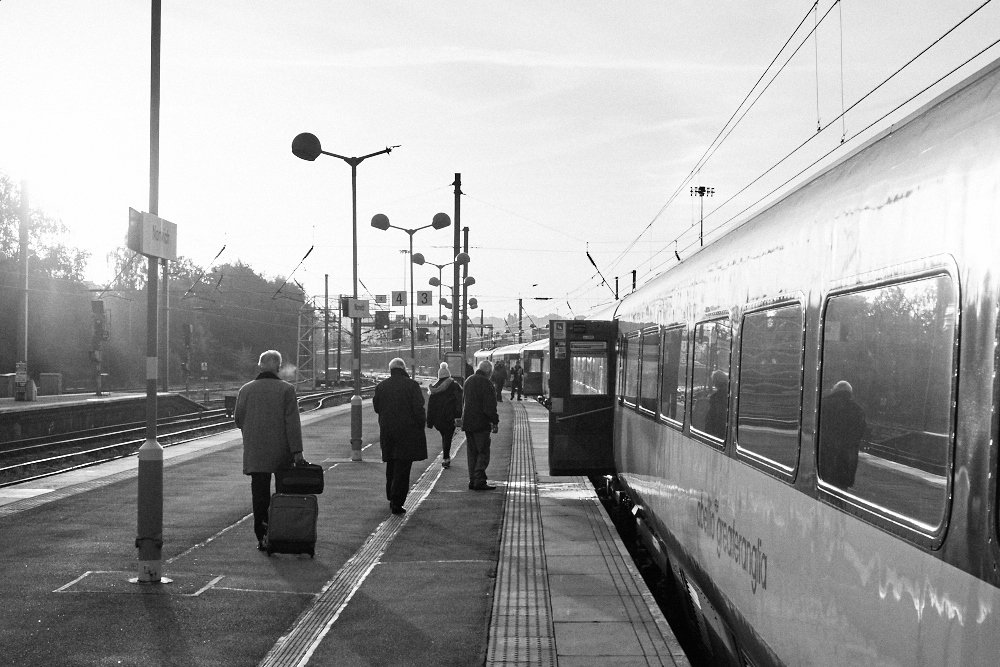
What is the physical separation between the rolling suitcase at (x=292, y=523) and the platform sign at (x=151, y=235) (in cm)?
225

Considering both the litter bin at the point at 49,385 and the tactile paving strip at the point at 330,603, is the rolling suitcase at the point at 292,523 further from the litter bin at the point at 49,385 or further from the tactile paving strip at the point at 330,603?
the litter bin at the point at 49,385

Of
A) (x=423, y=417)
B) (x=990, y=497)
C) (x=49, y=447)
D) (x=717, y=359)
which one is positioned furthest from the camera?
(x=49, y=447)

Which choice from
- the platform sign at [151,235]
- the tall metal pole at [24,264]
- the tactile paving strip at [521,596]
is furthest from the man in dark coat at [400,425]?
the tall metal pole at [24,264]

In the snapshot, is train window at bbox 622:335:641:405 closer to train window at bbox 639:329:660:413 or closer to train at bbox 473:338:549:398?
train window at bbox 639:329:660:413

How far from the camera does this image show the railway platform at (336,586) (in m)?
6.24

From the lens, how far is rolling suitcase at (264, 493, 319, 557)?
9031 millimetres

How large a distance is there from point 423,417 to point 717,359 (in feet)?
18.6

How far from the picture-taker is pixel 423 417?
11867 millimetres

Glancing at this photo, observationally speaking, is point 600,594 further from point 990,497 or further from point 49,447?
point 49,447

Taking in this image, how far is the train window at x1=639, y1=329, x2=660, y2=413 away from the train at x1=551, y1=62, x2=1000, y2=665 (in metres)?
3.33

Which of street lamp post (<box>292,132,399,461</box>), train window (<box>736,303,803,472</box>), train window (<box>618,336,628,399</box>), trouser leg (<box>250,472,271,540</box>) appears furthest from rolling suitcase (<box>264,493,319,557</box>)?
street lamp post (<box>292,132,399,461</box>)

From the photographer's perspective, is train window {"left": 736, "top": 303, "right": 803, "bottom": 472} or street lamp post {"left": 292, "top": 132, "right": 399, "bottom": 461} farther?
street lamp post {"left": 292, "top": 132, "right": 399, "bottom": 461}

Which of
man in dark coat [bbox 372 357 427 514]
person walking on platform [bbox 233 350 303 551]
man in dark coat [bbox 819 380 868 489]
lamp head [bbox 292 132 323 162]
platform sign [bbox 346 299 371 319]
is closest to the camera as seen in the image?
man in dark coat [bbox 819 380 868 489]

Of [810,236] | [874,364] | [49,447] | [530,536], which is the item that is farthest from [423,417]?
[49,447]
